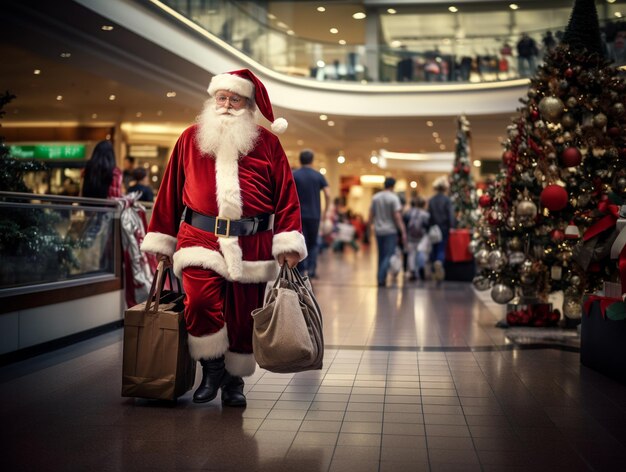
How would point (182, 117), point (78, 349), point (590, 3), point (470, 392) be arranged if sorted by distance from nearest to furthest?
1. point (470, 392)
2. point (78, 349)
3. point (590, 3)
4. point (182, 117)

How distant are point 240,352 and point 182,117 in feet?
50.9

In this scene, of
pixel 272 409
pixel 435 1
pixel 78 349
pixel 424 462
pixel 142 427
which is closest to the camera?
pixel 424 462

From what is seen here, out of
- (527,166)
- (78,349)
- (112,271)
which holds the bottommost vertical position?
(78,349)

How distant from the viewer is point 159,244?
4086 mm

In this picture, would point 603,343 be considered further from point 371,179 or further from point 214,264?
point 371,179

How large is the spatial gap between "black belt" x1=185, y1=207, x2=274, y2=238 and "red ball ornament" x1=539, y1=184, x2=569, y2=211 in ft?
10.4

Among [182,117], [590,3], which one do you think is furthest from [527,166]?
[182,117]

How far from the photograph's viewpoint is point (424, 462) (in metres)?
3.04

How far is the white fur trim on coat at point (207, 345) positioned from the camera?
388 centimetres

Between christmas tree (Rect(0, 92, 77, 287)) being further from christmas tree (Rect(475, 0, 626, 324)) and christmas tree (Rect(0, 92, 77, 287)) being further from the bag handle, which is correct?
christmas tree (Rect(475, 0, 626, 324))

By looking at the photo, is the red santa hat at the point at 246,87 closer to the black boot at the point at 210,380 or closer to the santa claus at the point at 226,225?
the santa claus at the point at 226,225

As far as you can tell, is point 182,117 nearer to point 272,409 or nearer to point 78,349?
point 78,349

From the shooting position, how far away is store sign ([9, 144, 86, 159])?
63.4 feet

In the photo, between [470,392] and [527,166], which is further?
[527,166]
